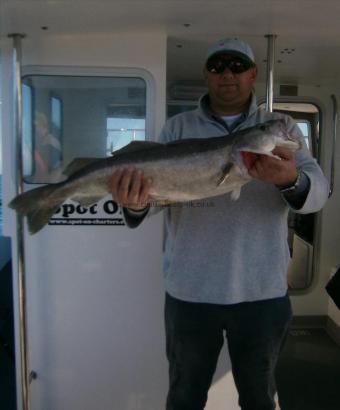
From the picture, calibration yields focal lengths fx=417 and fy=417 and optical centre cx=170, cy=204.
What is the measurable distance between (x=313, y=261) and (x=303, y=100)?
2063mm

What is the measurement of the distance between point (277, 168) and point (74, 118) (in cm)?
174

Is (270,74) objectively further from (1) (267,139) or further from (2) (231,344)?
(2) (231,344)

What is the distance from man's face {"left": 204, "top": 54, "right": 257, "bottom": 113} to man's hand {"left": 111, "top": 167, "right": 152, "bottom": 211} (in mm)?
702

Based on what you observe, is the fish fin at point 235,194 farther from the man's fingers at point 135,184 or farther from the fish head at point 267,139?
the man's fingers at point 135,184

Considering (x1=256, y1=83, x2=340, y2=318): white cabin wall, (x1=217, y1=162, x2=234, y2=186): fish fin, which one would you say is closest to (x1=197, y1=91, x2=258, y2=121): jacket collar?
(x1=217, y1=162, x2=234, y2=186): fish fin

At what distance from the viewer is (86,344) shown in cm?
328

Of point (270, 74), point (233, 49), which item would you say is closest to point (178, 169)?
point (233, 49)

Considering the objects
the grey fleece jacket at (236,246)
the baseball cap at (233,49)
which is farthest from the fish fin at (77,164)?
the baseball cap at (233,49)

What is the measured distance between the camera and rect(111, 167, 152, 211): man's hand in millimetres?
2285

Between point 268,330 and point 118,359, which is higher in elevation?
point 268,330

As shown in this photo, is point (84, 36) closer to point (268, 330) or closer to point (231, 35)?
→ point (231, 35)

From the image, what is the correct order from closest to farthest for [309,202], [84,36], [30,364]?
1. [309,202]
2. [84,36]
3. [30,364]

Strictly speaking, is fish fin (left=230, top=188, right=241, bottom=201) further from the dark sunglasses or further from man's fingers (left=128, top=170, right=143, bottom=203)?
the dark sunglasses

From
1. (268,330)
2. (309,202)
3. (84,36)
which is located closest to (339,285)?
(268,330)
